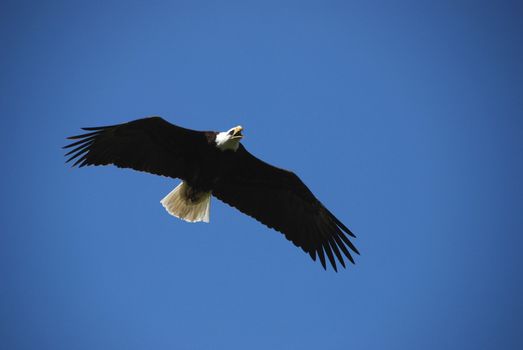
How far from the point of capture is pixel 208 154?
806 centimetres

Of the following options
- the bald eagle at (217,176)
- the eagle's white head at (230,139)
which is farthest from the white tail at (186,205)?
the eagle's white head at (230,139)

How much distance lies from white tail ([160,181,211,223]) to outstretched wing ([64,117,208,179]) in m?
0.64

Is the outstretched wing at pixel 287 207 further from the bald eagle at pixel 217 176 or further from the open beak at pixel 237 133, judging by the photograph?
the open beak at pixel 237 133

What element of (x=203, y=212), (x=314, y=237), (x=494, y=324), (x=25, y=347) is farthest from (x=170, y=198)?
(x=494, y=324)

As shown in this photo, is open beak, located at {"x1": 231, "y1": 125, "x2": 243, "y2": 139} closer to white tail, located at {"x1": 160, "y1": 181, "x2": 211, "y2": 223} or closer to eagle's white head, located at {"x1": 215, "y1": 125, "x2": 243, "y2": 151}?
eagle's white head, located at {"x1": 215, "y1": 125, "x2": 243, "y2": 151}

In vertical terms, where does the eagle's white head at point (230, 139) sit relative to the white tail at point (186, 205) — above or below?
above

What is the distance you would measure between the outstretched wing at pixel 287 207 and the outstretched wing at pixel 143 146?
875 mm

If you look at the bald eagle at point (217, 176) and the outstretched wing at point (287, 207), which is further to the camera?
the outstretched wing at point (287, 207)

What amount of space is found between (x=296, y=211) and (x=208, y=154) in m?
1.84

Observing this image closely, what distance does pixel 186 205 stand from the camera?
29.1ft

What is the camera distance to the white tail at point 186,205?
28.8 feet

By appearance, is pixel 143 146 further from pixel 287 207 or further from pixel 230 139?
pixel 287 207

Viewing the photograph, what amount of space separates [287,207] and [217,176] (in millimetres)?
1341

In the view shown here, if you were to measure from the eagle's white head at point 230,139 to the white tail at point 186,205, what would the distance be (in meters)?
1.18
